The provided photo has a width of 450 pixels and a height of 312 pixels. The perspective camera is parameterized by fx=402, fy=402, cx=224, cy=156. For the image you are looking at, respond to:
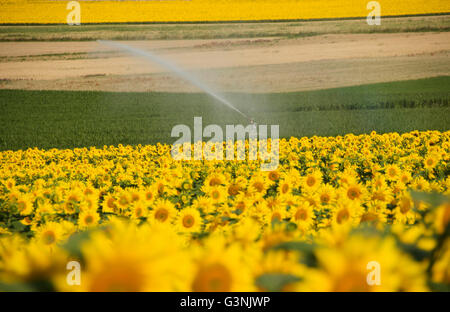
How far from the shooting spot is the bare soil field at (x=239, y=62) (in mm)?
22562

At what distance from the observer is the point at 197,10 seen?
1069 inches

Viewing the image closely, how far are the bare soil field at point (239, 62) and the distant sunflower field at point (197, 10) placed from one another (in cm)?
156

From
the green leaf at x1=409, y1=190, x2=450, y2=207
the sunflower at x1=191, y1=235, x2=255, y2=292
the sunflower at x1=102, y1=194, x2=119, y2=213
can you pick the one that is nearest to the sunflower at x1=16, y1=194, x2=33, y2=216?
the sunflower at x1=102, y1=194, x2=119, y2=213

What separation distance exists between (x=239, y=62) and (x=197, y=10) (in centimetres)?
524

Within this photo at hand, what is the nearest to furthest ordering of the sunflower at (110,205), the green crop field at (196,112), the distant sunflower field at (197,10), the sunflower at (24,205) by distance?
the sunflower at (110,205) < the sunflower at (24,205) < the green crop field at (196,112) < the distant sunflower field at (197,10)

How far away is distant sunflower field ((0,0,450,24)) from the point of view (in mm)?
23938

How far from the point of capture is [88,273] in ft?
1.90

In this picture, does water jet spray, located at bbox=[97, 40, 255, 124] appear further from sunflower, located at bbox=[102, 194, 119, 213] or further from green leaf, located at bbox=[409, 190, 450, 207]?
green leaf, located at bbox=[409, 190, 450, 207]

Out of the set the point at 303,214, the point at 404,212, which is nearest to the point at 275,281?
the point at 303,214

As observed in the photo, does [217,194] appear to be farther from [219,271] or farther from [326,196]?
[219,271]

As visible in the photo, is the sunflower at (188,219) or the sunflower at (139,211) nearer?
the sunflower at (188,219)

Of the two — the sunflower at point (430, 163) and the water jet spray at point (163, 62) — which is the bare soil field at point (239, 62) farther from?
the sunflower at point (430, 163)

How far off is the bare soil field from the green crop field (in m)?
1.21

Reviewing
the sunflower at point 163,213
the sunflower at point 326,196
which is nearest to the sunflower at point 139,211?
the sunflower at point 163,213
